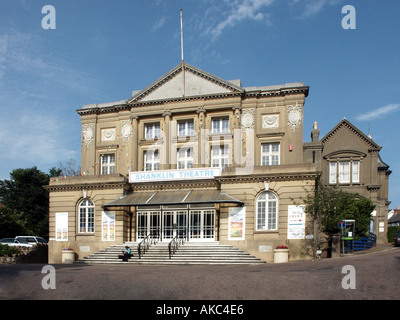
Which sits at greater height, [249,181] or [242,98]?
[242,98]

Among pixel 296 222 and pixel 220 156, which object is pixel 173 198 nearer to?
pixel 220 156

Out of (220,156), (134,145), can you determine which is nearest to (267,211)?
(220,156)

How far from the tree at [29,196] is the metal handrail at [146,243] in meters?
28.7

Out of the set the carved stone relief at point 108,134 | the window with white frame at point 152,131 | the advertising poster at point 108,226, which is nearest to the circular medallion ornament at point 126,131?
the carved stone relief at point 108,134

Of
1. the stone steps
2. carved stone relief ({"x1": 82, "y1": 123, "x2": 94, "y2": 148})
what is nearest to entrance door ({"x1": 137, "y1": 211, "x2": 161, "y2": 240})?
the stone steps

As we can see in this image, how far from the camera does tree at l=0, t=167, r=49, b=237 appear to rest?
54.2 m

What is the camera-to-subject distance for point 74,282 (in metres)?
15.0

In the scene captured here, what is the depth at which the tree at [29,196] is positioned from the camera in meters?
54.2

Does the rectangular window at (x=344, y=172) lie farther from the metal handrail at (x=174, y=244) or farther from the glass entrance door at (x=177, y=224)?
the metal handrail at (x=174, y=244)

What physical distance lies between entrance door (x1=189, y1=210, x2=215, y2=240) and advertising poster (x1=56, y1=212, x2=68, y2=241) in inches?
388

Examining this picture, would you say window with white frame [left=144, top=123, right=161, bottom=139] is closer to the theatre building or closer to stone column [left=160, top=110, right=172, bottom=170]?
the theatre building
